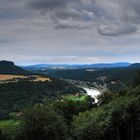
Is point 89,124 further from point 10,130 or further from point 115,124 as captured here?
point 10,130

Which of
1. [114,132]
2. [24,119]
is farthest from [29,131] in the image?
[114,132]

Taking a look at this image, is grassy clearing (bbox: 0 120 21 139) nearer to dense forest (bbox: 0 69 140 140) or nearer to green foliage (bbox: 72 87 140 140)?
dense forest (bbox: 0 69 140 140)

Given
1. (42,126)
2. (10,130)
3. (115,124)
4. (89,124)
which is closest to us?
(89,124)

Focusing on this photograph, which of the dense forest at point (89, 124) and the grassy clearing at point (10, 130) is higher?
the dense forest at point (89, 124)

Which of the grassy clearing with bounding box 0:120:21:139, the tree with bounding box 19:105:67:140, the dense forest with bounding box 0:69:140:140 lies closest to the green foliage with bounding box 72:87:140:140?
the dense forest with bounding box 0:69:140:140

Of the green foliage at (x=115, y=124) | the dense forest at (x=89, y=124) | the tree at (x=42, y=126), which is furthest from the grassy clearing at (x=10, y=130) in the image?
the green foliage at (x=115, y=124)

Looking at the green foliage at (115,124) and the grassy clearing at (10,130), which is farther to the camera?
the grassy clearing at (10,130)

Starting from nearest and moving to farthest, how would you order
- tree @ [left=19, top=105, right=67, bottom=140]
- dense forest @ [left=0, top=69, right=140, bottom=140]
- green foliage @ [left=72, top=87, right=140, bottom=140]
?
1. green foliage @ [left=72, top=87, right=140, bottom=140]
2. dense forest @ [left=0, top=69, right=140, bottom=140]
3. tree @ [left=19, top=105, right=67, bottom=140]

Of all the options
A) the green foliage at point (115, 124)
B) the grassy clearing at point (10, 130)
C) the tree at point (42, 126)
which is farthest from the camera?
the grassy clearing at point (10, 130)

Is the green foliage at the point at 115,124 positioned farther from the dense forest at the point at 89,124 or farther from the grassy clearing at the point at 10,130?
the grassy clearing at the point at 10,130

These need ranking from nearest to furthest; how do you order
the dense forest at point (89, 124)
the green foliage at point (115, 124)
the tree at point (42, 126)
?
the green foliage at point (115, 124) < the dense forest at point (89, 124) < the tree at point (42, 126)

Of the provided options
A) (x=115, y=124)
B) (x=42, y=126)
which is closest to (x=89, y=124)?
(x=115, y=124)

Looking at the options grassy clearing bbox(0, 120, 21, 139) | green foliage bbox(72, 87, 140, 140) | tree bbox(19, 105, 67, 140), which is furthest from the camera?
grassy clearing bbox(0, 120, 21, 139)
